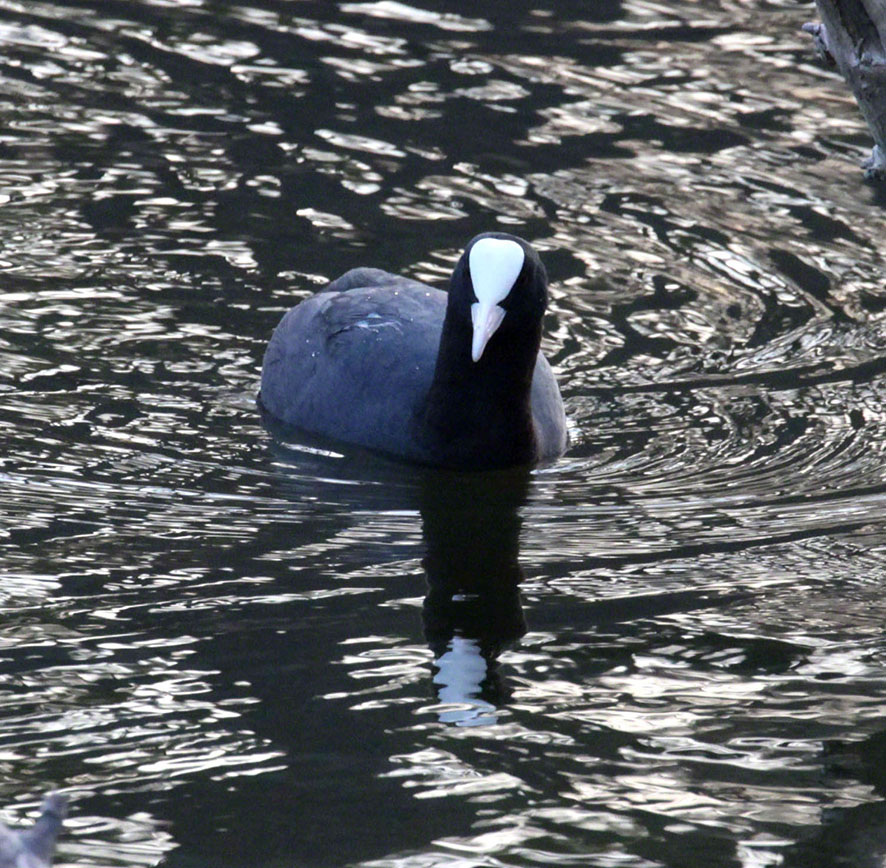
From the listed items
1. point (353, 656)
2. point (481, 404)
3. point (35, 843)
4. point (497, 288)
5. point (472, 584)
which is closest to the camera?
point (35, 843)

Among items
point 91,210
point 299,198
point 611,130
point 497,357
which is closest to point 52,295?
point 91,210

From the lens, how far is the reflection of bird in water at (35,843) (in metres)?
2.77

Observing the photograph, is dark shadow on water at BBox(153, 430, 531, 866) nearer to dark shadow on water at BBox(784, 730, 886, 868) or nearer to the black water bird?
the black water bird

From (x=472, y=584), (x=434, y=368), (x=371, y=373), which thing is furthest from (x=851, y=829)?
(x=371, y=373)

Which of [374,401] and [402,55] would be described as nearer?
[374,401]

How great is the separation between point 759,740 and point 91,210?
175 inches

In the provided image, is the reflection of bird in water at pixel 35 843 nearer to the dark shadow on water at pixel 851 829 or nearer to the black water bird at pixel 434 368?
the dark shadow on water at pixel 851 829

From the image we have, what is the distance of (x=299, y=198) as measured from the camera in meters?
7.60

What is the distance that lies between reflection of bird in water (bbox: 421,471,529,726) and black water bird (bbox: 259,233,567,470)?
14 cm

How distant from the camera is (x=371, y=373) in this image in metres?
5.71

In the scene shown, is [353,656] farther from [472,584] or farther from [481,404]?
[481,404]

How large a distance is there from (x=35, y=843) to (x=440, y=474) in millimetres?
2778

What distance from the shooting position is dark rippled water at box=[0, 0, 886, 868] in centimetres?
354

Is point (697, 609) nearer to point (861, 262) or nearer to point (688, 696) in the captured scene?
point (688, 696)
